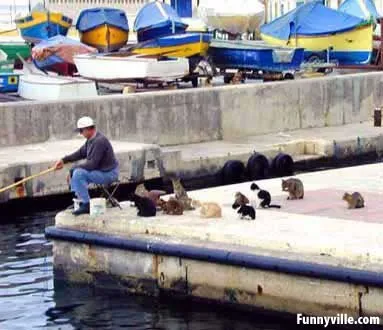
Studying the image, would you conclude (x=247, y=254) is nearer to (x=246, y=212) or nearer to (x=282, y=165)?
(x=246, y=212)

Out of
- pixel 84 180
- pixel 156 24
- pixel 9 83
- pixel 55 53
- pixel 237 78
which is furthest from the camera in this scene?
pixel 156 24

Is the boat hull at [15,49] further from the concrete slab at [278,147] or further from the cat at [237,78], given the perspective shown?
the concrete slab at [278,147]

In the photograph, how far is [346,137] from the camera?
24.4 metres

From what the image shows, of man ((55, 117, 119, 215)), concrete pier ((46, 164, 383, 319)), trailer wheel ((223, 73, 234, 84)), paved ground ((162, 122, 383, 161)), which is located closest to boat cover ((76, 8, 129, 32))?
trailer wheel ((223, 73, 234, 84))

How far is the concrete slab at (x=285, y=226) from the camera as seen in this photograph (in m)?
12.2

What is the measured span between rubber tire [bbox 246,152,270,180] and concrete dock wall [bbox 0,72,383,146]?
89.0 inches

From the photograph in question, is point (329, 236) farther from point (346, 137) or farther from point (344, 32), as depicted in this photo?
point (344, 32)

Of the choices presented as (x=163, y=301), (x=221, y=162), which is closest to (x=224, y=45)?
(x=221, y=162)

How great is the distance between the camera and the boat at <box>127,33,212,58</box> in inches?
1396

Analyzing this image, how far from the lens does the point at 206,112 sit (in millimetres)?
23844

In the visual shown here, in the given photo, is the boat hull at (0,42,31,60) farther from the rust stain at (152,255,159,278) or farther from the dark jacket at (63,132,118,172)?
the rust stain at (152,255,159,278)

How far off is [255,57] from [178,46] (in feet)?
7.85

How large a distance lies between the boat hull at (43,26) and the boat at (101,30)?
5449 millimetres

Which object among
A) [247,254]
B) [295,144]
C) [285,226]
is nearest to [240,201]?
[285,226]
